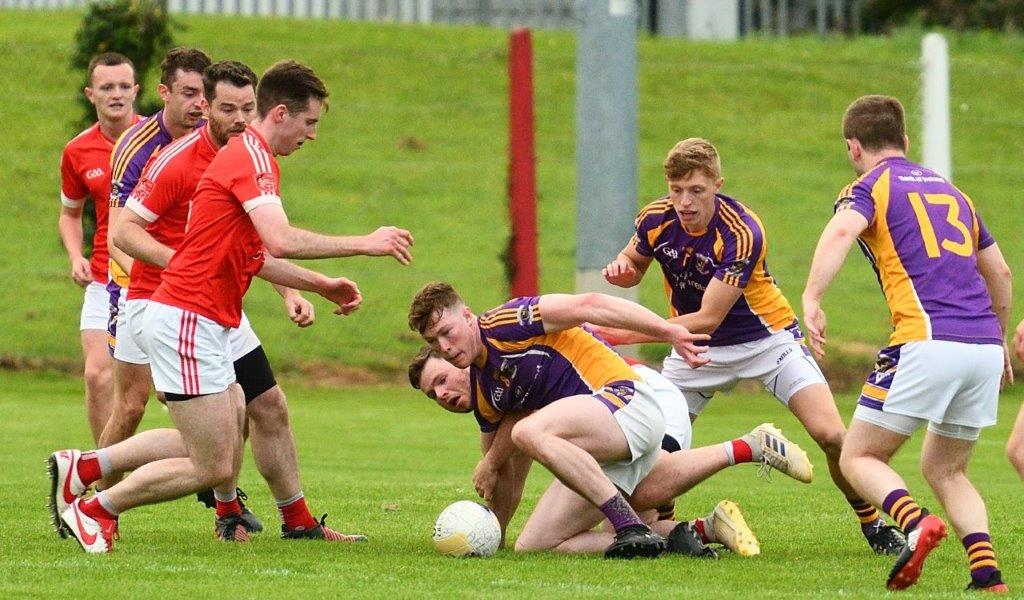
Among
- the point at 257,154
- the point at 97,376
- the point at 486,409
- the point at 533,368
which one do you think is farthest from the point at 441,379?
the point at 97,376

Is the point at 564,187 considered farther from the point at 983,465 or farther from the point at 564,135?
the point at 983,465

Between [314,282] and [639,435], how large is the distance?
1.60m

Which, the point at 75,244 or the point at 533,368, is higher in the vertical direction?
the point at 75,244

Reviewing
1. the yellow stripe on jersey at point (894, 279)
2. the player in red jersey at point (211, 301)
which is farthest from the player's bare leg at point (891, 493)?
the player in red jersey at point (211, 301)

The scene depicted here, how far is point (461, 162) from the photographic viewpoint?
21.3m

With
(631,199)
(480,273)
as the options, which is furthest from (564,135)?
(631,199)

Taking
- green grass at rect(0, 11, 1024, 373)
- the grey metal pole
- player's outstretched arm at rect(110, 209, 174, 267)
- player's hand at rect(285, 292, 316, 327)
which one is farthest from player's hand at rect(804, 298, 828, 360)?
green grass at rect(0, 11, 1024, 373)

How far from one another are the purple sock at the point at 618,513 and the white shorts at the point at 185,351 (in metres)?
1.75

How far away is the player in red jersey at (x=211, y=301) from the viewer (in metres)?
7.15

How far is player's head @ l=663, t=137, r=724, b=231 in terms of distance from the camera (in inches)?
310

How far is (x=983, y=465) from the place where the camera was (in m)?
11.9

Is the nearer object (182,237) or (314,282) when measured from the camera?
(314,282)

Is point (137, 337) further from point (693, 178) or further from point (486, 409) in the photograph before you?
point (693, 178)

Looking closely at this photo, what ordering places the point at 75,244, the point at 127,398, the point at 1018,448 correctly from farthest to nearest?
the point at 75,244 → the point at 127,398 → the point at 1018,448
